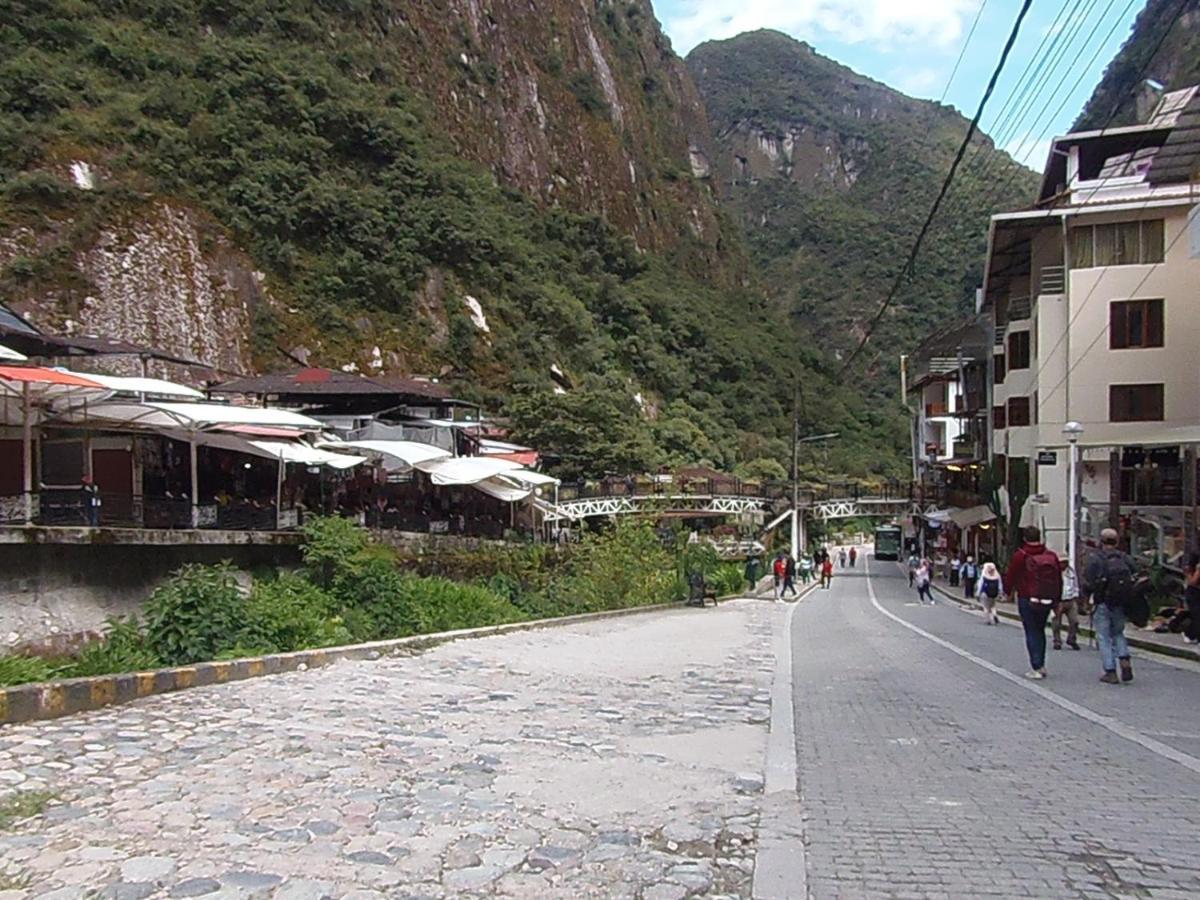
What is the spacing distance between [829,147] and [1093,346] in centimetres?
16066

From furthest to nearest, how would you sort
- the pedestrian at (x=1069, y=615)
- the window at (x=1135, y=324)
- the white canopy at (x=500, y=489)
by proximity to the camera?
the window at (x=1135, y=324)
the white canopy at (x=500, y=489)
the pedestrian at (x=1069, y=615)

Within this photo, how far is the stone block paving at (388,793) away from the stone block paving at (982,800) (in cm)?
50

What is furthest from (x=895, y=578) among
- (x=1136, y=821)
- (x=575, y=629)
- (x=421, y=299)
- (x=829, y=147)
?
(x=829, y=147)

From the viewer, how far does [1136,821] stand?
500 cm

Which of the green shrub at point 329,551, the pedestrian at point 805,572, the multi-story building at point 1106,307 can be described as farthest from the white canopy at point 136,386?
the pedestrian at point 805,572

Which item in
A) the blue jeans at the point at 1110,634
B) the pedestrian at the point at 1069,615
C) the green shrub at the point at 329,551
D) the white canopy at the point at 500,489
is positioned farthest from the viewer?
the white canopy at the point at 500,489

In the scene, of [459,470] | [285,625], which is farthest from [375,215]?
[285,625]

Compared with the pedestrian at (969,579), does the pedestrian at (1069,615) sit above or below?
above

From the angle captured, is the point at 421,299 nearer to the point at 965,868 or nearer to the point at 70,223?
the point at 70,223

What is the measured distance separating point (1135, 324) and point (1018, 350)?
5677mm

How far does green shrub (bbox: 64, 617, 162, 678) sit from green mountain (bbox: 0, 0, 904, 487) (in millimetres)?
31542

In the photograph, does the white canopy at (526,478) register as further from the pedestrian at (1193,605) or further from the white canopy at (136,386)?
the pedestrian at (1193,605)

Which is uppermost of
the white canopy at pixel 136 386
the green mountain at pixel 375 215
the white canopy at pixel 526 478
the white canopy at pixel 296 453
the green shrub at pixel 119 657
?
the green mountain at pixel 375 215

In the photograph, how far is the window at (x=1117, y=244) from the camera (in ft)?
99.5
